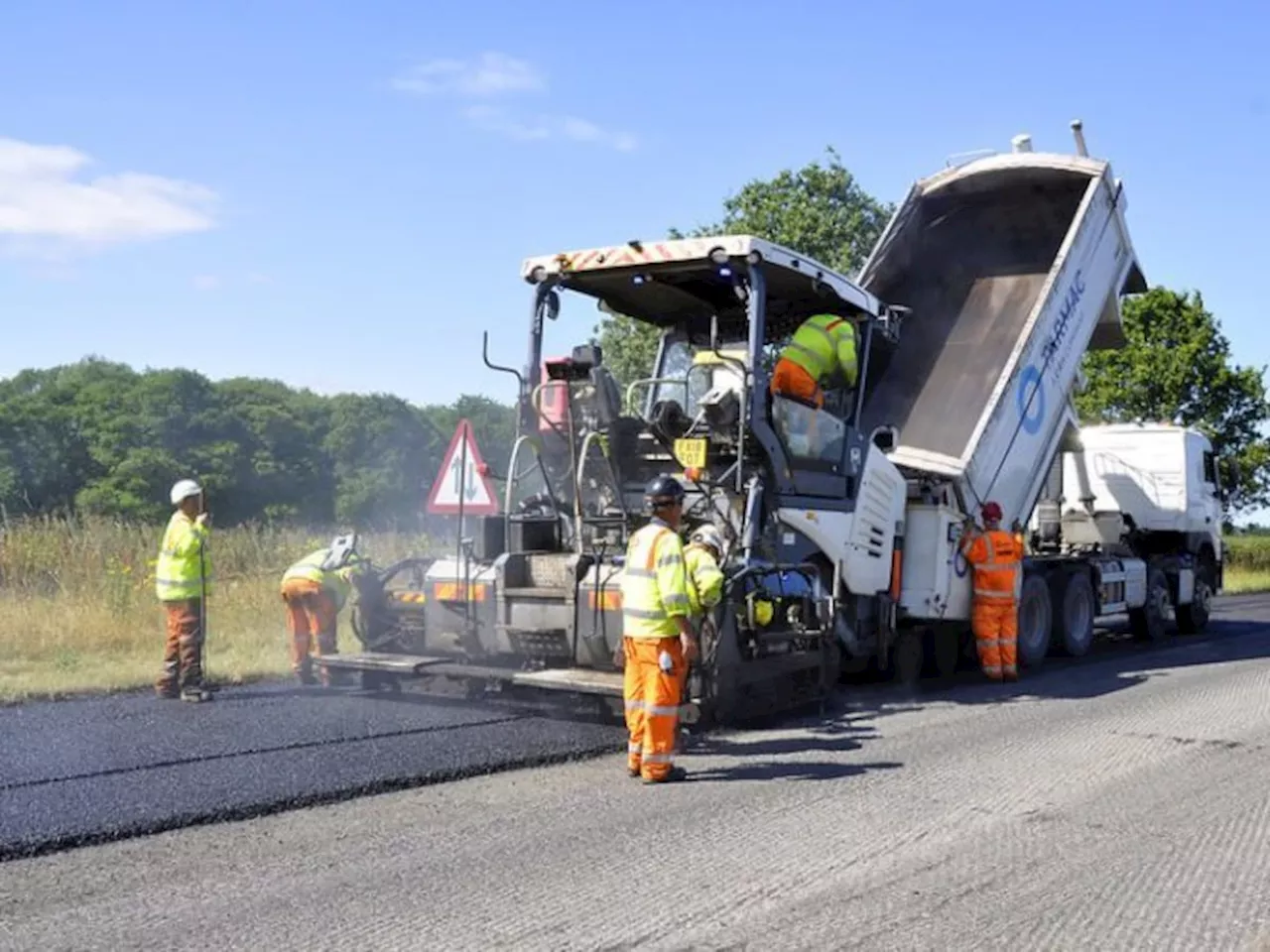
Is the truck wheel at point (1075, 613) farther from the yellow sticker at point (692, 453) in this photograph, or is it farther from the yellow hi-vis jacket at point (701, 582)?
the yellow hi-vis jacket at point (701, 582)

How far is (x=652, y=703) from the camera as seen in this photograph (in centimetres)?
603

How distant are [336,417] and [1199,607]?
3155cm

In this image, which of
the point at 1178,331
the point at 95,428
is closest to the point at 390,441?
the point at 95,428

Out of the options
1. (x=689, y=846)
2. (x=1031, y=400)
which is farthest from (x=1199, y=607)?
(x=689, y=846)

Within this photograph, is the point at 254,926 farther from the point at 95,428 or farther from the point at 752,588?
the point at 95,428

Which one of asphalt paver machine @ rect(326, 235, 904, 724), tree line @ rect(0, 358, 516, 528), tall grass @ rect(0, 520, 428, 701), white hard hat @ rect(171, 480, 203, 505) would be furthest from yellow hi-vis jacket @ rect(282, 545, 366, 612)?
tree line @ rect(0, 358, 516, 528)

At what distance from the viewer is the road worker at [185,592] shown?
26.8 ft

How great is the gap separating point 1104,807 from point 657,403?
12.5 ft

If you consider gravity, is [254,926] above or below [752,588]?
below

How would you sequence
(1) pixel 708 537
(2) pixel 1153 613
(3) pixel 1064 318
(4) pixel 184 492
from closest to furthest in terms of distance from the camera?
(1) pixel 708 537, (4) pixel 184 492, (3) pixel 1064 318, (2) pixel 1153 613

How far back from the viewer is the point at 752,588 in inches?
294

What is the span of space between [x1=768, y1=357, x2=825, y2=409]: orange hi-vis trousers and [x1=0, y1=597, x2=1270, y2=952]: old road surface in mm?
2108

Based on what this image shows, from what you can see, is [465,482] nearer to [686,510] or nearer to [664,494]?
[686,510]

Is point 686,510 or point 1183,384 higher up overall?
point 1183,384
